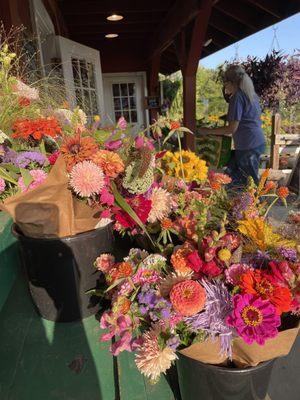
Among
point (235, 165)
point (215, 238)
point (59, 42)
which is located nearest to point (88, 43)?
point (59, 42)

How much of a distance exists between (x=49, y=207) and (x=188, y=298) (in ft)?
1.32

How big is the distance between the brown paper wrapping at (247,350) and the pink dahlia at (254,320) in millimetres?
45

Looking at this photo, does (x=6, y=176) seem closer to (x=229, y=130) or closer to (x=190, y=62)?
(x=229, y=130)

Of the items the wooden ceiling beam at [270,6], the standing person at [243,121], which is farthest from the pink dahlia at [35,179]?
the wooden ceiling beam at [270,6]

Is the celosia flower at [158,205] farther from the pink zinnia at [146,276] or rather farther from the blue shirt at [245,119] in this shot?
the blue shirt at [245,119]

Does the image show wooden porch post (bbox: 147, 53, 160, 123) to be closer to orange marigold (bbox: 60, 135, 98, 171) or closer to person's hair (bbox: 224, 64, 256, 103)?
person's hair (bbox: 224, 64, 256, 103)

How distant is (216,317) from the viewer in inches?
23.6

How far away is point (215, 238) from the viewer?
692 millimetres

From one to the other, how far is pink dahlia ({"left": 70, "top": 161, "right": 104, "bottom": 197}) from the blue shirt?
2.40 metres

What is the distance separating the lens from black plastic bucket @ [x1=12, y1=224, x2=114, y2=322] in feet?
2.74

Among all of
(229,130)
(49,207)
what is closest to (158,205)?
(49,207)

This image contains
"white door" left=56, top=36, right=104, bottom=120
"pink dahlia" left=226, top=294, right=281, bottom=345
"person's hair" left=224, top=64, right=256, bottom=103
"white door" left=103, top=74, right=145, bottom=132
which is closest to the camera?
"pink dahlia" left=226, top=294, right=281, bottom=345

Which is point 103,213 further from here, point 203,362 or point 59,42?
point 59,42

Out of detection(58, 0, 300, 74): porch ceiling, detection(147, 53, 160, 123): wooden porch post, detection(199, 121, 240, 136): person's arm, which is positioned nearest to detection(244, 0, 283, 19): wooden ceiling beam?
detection(58, 0, 300, 74): porch ceiling
